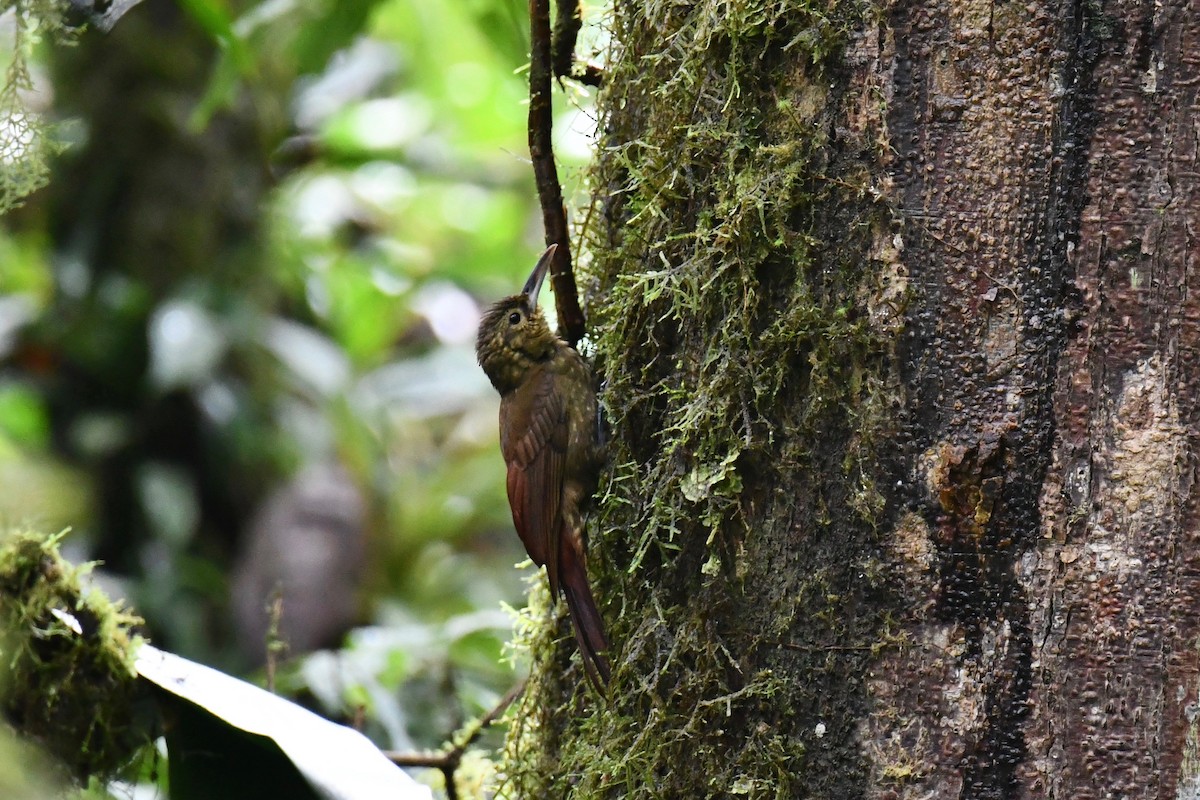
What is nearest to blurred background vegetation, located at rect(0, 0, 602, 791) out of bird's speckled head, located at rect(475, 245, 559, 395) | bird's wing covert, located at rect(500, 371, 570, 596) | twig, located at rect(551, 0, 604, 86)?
bird's speckled head, located at rect(475, 245, 559, 395)

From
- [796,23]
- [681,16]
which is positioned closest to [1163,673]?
[796,23]

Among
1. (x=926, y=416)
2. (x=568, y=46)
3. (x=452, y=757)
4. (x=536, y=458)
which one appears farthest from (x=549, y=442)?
(x=926, y=416)

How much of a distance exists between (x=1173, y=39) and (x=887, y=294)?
43 cm

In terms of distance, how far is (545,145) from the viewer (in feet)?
6.55

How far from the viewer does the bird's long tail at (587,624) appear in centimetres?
175

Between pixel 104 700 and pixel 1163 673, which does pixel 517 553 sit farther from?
pixel 1163 673

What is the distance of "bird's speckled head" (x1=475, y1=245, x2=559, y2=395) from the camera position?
2795mm

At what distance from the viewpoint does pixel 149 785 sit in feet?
8.23

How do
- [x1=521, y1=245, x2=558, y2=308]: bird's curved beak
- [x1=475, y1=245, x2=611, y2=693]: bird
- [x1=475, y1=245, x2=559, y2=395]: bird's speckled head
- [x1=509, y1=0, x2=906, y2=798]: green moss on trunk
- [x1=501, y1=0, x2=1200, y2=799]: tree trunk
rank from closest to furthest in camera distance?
[x1=501, y1=0, x2=1200, y2=799]: tree trunk, [x1=509, y1=0, x2=906, y2=798]: green moss on trunk, [x1=475, y1=245, x2=611, y2=693]: bird, [x1=521, y1=245, x2=558, y2=308]: bird's curved beak, [x1=475, y1=245, x2=559, y2=395]: bird's speckled head

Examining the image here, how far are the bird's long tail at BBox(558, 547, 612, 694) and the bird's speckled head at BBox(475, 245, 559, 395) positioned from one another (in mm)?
946

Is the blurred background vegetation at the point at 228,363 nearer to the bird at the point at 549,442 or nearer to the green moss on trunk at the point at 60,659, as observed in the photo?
the bird at the point at 549,442

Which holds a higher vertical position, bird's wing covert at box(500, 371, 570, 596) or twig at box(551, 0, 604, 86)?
twig at box(551, 0, 604, 86)

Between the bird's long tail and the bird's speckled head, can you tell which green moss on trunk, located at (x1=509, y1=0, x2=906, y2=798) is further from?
the bird's speckled head

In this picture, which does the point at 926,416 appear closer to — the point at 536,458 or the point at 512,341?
the point at 536,458
